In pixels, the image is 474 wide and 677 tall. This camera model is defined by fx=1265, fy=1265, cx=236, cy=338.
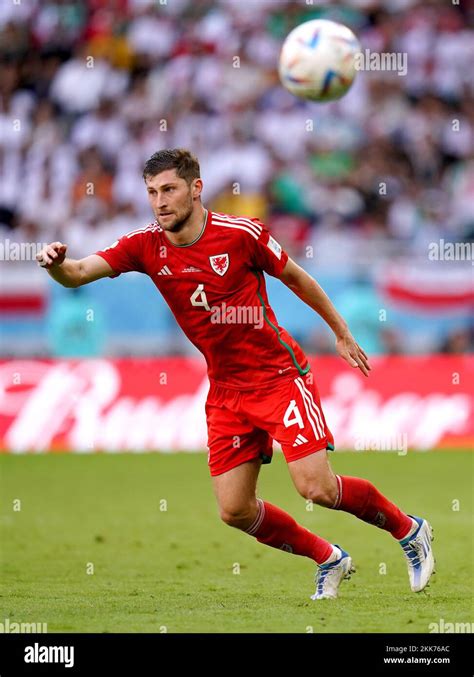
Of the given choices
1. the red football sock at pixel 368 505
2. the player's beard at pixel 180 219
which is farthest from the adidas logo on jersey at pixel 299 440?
the player's beard at pixel 180 219

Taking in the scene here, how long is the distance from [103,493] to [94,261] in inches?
215

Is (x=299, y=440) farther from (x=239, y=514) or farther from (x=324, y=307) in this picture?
(x=324, y=307)

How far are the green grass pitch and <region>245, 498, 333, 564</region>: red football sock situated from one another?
0.28 m

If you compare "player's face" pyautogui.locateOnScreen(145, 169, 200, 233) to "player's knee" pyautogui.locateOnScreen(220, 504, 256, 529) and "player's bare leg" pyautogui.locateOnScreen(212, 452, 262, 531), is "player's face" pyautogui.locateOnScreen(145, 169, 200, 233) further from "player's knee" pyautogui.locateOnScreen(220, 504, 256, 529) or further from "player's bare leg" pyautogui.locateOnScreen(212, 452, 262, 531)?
"player's knee" pyautogui.locateOnScreen(220, 504, 256, 529)

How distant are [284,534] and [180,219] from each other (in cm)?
188

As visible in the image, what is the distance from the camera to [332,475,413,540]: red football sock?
695cm

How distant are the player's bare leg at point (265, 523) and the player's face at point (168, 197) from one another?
56.0 inches

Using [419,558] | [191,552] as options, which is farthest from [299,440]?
[191,552]

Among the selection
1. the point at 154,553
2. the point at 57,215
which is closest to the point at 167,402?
the point at 57,215

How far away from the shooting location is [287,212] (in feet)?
57.8

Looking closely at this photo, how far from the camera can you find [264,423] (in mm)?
6863

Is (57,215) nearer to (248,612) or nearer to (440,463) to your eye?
(440,463)

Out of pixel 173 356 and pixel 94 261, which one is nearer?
pixel 94 261

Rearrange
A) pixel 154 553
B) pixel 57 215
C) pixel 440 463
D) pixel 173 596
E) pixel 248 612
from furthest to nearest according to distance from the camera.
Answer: pixel 57 215 < pixel 440 463 < pixel 154 553 < pixel 173 596 < pixel 248 612
